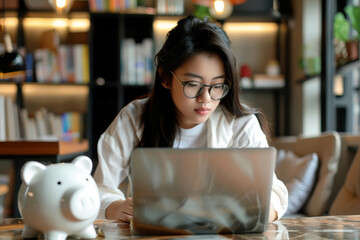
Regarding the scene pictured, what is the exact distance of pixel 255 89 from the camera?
3.86m

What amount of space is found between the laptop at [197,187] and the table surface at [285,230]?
3 centimetres

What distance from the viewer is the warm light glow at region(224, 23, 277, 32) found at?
4.05 metres

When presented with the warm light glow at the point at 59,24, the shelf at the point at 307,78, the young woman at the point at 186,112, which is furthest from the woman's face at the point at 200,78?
the warm light glow at the point at 59,24

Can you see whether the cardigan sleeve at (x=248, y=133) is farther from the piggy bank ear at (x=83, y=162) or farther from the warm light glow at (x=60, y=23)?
the warm light glow at (x=60, y=23)

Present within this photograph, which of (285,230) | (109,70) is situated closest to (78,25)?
(109,70)

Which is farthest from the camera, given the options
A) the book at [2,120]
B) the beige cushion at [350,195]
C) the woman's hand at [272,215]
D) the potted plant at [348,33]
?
the book at [2,120]

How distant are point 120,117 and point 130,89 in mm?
2474

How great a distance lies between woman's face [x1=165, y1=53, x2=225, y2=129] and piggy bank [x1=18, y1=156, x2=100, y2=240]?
58 centimetres

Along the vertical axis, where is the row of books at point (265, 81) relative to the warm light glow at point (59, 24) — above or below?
below

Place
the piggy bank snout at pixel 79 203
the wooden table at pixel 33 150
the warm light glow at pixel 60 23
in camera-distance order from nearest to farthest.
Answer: the piggy bank snout at pixel 79 203, the wooden table at pixel 33 150, the warm light glow at pixel 60 23

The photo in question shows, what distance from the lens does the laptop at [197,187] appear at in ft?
2.44

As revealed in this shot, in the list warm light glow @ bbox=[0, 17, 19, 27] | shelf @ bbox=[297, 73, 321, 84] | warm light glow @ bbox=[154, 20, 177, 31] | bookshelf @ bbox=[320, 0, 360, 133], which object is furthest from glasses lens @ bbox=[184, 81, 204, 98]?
warm light glow @ bbox=[0, 17, 19, 27]

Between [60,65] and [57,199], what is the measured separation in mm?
3268

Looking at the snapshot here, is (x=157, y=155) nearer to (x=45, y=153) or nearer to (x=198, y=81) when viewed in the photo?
(x=198, y=81)
